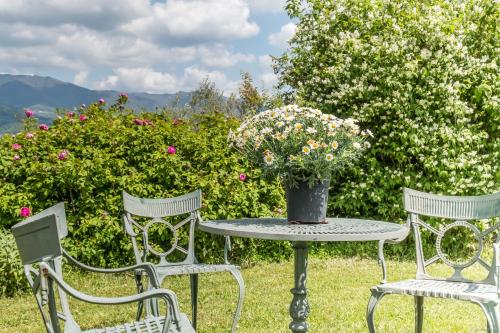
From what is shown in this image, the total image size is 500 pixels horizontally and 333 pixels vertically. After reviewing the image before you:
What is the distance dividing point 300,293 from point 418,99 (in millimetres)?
4564

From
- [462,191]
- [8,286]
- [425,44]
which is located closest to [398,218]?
[462,191]

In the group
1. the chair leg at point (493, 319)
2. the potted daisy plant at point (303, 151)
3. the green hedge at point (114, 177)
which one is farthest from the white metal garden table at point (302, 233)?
the green hedge at point (114, 177)

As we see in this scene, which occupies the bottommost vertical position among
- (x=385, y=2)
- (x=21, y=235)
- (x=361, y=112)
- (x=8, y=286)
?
(x=8, y=286)

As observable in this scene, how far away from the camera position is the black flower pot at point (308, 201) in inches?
120

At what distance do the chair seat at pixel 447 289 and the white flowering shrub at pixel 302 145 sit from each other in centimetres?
65

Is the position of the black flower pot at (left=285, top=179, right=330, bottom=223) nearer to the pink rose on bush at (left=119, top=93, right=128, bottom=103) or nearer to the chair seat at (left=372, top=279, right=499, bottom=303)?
the chair seat at (left=372, top=279, right=499, bottom=303)

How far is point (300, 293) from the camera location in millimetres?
3213

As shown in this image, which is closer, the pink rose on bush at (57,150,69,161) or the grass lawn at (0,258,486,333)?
the grass lawn at (0,258,486,333)

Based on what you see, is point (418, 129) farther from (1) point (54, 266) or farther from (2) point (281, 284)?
(1) point (54, 266)

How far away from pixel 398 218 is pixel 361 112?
138 centimetres

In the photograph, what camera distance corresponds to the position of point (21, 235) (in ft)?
6.48

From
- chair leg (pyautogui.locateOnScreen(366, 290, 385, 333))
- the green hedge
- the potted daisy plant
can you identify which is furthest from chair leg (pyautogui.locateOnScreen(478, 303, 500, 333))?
the green hedge

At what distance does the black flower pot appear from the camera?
304cm

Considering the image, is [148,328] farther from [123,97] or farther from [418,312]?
[123,97]
